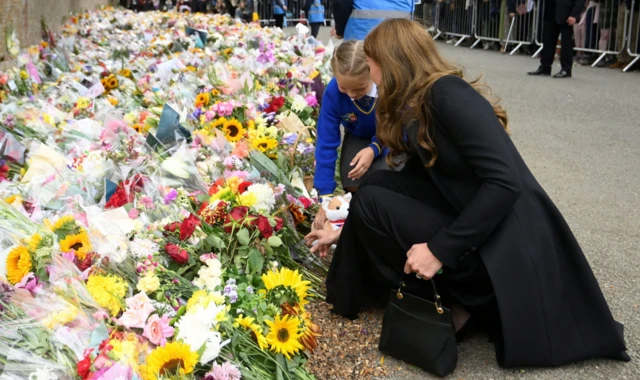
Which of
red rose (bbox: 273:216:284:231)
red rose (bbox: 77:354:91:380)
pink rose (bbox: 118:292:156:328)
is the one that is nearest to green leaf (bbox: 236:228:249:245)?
red rose (bbox: 273:216:284:231)

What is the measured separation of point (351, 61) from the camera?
3180mm

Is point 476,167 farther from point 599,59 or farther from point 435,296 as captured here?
point 599,59

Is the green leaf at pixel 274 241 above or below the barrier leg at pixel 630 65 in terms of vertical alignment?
above

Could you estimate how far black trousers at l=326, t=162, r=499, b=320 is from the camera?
8.02 feet

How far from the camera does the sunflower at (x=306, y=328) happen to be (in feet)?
7.86

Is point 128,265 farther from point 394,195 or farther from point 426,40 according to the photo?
point 426,40

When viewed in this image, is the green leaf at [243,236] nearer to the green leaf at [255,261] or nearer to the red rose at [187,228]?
the green leaf at [255,261]

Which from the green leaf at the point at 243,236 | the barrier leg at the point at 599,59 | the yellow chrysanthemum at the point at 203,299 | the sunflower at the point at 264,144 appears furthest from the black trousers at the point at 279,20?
the yellow chrysanthemum at the point at 203,299

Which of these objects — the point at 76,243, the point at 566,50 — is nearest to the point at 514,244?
the point at 76,243

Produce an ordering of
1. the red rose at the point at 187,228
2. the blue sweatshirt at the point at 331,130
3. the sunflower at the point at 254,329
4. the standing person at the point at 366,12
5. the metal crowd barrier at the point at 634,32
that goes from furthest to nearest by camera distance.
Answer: the metal crowd barrier at the point at 634,32
the standing person at the point at 366,12
the blue sweatshirt at the point at 331,130
the red rose at the point at 187,228
the sunflower at the point at 254,329

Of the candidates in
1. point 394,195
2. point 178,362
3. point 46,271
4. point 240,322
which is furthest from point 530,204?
point 46,271

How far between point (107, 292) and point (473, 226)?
3.68 ft

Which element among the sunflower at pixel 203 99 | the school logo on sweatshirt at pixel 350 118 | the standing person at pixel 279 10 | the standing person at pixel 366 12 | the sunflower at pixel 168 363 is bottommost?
the sunflower at pixel 168 363

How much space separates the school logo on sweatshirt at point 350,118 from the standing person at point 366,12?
1.38 m
